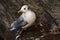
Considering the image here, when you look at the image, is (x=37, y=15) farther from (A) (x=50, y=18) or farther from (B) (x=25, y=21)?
(B) (x=25, y=21)

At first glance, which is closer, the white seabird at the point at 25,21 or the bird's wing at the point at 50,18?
the white seabird at the point at 25,21

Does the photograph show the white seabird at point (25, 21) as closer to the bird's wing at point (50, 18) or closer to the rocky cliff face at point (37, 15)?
the rocky cliff face at point (37, 15)

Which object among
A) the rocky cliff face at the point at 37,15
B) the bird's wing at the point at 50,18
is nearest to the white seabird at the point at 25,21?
the rocky cliff face at the point at 37,15

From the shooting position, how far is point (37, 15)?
223cm

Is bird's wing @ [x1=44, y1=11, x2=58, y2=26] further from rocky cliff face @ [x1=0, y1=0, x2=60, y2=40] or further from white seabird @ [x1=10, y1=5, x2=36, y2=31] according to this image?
white seabird @ [x1=10, y1=5, x2=36, y2=31]

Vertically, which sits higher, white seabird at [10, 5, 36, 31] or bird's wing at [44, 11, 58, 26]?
white seabird at [10, 5, 36, 31]

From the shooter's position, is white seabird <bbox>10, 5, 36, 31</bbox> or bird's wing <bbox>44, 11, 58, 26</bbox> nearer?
white seabird <bbox>10, 5, 36, 31</bbox>

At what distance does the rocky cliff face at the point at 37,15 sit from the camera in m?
1.99

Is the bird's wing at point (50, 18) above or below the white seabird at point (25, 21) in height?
below

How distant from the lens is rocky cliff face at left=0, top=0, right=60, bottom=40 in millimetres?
1991

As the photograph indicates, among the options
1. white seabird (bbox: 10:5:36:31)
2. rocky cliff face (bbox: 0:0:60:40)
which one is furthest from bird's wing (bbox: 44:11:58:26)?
white seabird (bbox: 10:5:36:31)

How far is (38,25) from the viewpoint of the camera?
7.07 ft

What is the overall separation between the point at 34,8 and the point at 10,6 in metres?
0.34

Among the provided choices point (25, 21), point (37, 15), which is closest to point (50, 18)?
point (37, 15)
